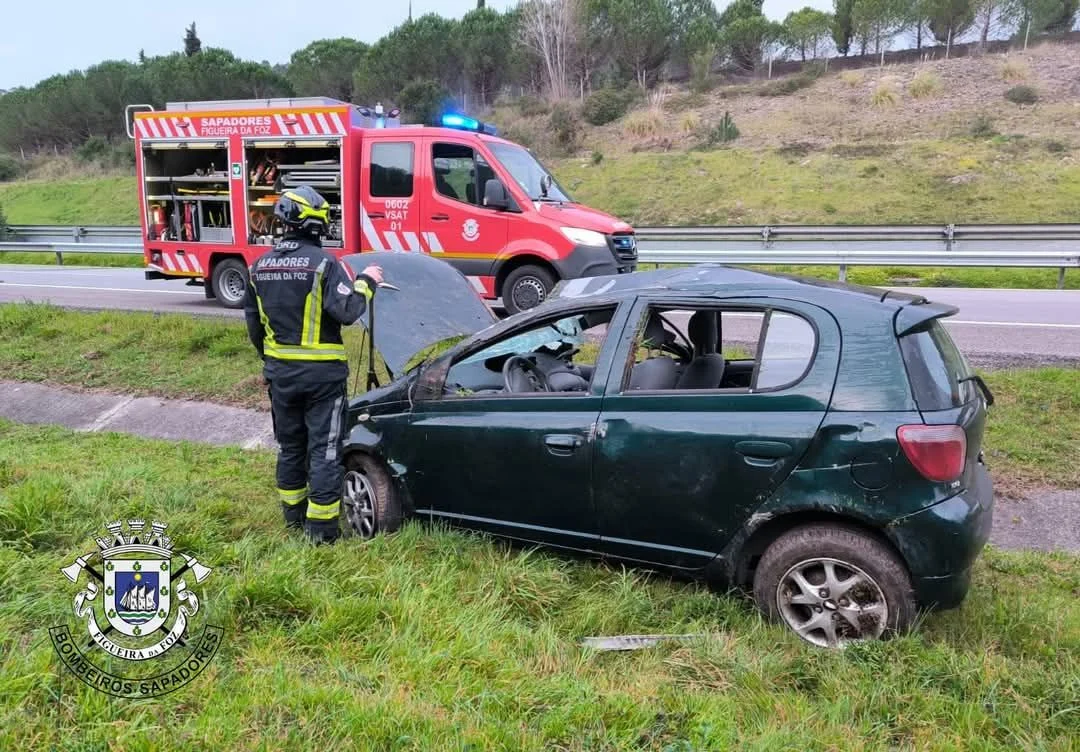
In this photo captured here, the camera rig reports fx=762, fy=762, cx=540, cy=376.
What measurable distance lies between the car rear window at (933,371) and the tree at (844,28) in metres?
41.7

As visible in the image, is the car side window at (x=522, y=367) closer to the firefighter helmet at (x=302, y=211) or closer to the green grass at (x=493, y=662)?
the green grass at (x=493, y=662)

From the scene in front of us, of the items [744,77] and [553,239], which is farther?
[744,77]

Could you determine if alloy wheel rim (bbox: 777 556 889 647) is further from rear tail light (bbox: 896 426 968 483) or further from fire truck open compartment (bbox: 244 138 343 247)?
fire truck open compartment (bbox: 244 138 343 247)

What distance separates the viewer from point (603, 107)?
104 feet

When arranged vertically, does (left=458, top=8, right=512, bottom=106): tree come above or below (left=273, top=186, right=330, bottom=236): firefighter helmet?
above

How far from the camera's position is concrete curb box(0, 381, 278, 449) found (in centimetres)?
693

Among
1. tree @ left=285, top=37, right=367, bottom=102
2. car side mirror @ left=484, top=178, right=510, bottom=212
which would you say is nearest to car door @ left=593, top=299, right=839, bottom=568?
car side mirror @ left=484, top=178, right=510, bottom=212

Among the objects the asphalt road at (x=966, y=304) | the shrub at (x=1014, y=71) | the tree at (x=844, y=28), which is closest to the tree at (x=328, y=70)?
the tree at (x=844, y=28)

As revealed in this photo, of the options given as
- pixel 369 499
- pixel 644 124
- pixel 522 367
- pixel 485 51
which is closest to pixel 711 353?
pixel 522 367

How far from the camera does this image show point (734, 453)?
310 cm

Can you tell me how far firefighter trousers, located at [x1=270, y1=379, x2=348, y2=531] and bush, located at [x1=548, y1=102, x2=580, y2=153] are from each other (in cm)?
2700

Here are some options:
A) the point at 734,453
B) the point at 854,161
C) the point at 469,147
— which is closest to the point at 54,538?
the point at 734,453

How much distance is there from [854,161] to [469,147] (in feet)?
62.1

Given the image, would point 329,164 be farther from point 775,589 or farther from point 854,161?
point 854,161
